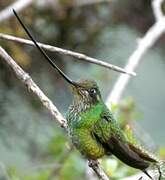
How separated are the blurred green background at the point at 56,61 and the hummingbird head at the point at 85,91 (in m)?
1.80

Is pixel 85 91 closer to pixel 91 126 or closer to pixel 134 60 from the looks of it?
pixel 91 126

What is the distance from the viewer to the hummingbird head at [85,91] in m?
2.62

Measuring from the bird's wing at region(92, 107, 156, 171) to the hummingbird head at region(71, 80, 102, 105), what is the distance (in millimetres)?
79

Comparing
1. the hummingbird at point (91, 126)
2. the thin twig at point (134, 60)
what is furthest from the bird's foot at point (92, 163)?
the thin twig at point (134, 60)

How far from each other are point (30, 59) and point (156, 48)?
1.28 metres

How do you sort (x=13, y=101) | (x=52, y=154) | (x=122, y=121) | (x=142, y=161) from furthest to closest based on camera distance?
(x=13, y=101) < (x=52, y=154) < (x=122, y=121) < (x=142, y=161)

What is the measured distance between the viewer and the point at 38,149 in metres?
5.36

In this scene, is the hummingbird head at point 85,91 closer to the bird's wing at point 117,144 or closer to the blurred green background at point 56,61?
the bird's wing at point 117,144

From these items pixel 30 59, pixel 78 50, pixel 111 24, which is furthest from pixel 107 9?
pixel 30 59

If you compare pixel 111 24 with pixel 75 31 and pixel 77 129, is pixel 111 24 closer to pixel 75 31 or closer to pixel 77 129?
pixel 75 31

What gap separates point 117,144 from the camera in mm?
2596

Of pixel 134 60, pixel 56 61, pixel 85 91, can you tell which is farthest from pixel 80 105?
pixel 56 61

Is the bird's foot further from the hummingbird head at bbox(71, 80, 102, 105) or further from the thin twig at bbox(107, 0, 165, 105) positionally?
the thin twig at bbox(107, 0, 165, 105)

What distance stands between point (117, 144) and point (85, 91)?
0.72 ft
